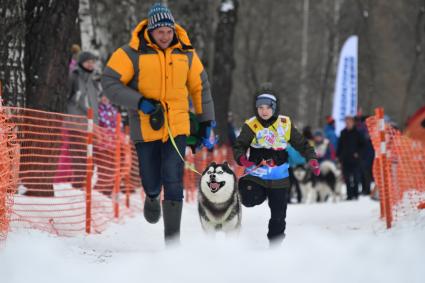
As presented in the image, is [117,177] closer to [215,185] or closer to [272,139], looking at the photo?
[215,185]

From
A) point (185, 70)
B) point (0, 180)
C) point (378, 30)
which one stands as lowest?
point (0, 180)

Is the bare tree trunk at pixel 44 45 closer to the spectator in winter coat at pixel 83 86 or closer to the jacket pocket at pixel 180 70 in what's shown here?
the spectator in winter coat at pixel 83 86

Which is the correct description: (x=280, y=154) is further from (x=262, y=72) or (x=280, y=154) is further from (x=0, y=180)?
(x=262, y=72)

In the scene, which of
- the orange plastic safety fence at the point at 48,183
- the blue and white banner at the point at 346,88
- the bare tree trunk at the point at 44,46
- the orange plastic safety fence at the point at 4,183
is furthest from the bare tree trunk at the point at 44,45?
the blue and white banner at the point at 346,88

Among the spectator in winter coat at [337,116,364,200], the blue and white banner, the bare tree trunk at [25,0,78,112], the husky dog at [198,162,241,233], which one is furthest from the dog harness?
the blue and white banner

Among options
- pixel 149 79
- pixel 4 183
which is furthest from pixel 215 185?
pixel 4 183

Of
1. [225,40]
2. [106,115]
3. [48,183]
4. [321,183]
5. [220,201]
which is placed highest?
[225,40]

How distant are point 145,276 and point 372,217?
5572 millimetres

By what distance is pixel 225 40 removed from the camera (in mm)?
16688

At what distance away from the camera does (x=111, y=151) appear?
29.5ft

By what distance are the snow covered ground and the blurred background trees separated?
1.62 metres

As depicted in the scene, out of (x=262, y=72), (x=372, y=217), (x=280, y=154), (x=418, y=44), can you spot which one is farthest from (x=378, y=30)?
(x=280, y=154)

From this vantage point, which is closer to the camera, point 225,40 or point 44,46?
point 44,46

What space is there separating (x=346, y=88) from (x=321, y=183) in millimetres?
6592
